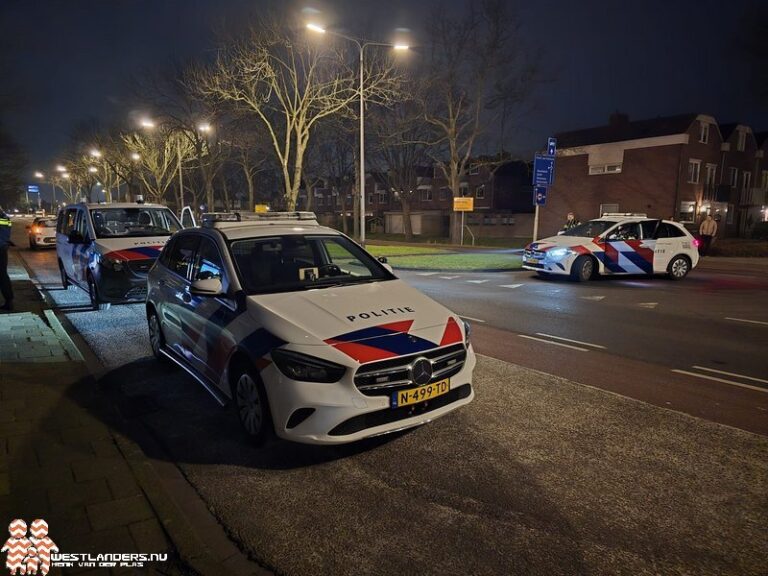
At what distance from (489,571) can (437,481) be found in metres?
0.89

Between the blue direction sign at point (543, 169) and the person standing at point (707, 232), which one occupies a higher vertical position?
the blue direction sign at point (543, 169)

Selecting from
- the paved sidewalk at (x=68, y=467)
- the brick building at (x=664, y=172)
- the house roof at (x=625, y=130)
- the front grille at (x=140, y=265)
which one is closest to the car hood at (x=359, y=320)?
the paved sidewalk at (x=68, y=467)

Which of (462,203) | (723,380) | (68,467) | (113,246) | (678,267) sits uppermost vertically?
(462,203)

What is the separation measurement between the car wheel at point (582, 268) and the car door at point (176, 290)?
11.1 m

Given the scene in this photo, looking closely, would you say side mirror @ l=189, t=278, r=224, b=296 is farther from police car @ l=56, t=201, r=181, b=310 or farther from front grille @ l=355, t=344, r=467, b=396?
police car @ l=56, t=201, r=181, b=310

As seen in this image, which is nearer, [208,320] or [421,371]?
[421,371]

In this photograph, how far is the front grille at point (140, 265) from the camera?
8547 mm

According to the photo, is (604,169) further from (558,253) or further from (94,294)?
(94,294)

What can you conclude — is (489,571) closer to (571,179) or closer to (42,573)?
(42,573)

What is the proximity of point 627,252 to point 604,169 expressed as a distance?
87.6 feet

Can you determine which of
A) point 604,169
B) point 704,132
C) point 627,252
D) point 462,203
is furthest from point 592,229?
point 704,132

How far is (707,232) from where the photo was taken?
2153cm

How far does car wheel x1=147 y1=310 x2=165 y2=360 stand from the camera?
5.87m

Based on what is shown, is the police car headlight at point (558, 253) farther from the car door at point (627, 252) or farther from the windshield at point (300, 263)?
the windshield at point (300, 263)
